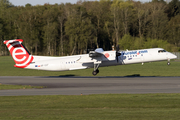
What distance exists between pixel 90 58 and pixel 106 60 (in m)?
2.13

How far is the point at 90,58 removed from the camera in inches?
1187

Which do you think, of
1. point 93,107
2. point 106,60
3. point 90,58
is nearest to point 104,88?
point 93,107

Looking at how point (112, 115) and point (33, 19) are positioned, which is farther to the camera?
point (33, 19)

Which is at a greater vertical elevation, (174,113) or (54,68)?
(54,68)

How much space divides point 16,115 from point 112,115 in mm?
5082

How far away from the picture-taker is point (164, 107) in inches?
565

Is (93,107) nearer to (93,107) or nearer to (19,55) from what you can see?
(93,107)

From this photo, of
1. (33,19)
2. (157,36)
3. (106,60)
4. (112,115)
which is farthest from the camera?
(33,19)

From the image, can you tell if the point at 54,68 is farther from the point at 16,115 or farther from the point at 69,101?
the point at 16,115

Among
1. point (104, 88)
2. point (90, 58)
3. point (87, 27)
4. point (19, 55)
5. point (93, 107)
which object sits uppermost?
point (87, 27)

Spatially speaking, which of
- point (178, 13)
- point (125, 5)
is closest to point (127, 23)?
point (125, 5)

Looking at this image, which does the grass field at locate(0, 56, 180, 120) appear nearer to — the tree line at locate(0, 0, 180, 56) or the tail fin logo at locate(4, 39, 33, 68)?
the tail fin logo at locate(4, 39, 33, 68)

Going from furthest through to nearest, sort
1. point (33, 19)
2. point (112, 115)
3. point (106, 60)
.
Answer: point (33, 19) → point (106, 60) → point (112, 115)

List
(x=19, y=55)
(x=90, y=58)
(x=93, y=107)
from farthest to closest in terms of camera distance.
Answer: (x=19, y=55) < (x=90, y=58) < (x=93, y=107)
